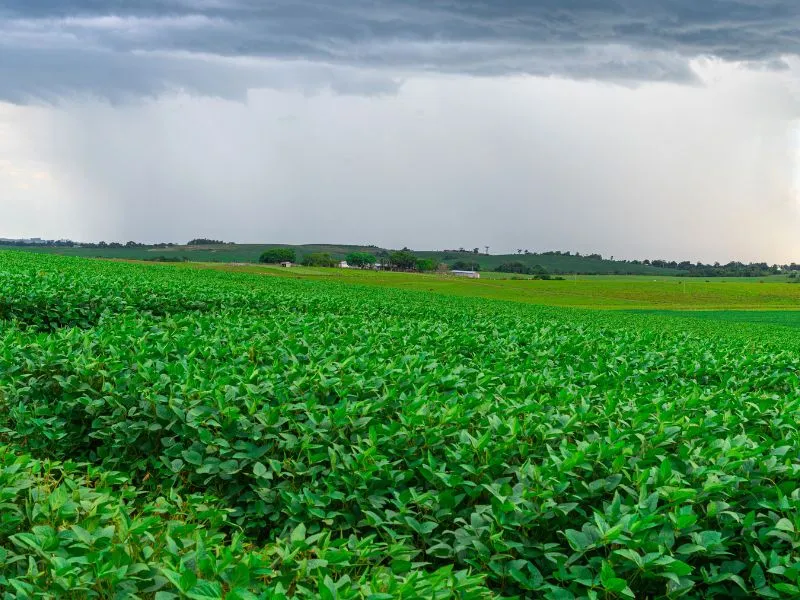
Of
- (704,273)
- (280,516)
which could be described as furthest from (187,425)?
(704,273)

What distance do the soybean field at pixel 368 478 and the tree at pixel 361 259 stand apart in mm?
134294

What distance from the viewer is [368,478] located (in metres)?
4.88

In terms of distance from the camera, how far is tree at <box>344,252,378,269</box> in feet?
471

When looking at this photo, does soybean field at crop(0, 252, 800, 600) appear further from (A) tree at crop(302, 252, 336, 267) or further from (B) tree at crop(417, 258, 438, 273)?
(B) tree at crop(417, 258, 438, 273)

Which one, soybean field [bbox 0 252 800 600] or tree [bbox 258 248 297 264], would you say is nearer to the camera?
soybean field [bbox 0 252 800 600]

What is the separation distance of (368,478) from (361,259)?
141 m

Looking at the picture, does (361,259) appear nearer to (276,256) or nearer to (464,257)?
(276,256)

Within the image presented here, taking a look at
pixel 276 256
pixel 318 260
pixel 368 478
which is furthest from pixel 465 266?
pixel 368 478

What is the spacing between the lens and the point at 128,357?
7.59m

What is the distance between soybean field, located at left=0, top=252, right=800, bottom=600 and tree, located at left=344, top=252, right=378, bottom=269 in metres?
134

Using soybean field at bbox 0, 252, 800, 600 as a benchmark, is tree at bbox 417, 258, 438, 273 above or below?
above

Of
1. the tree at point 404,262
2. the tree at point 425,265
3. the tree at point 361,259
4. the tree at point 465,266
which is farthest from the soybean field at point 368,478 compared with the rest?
the tree at point 465,266

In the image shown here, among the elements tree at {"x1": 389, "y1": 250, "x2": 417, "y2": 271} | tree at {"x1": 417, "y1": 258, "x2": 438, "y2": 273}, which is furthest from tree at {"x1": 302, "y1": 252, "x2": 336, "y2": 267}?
tree at {"x1": 417, "y1": 258, "x2": 438, "y2": 273}

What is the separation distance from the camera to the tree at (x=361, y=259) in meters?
144
